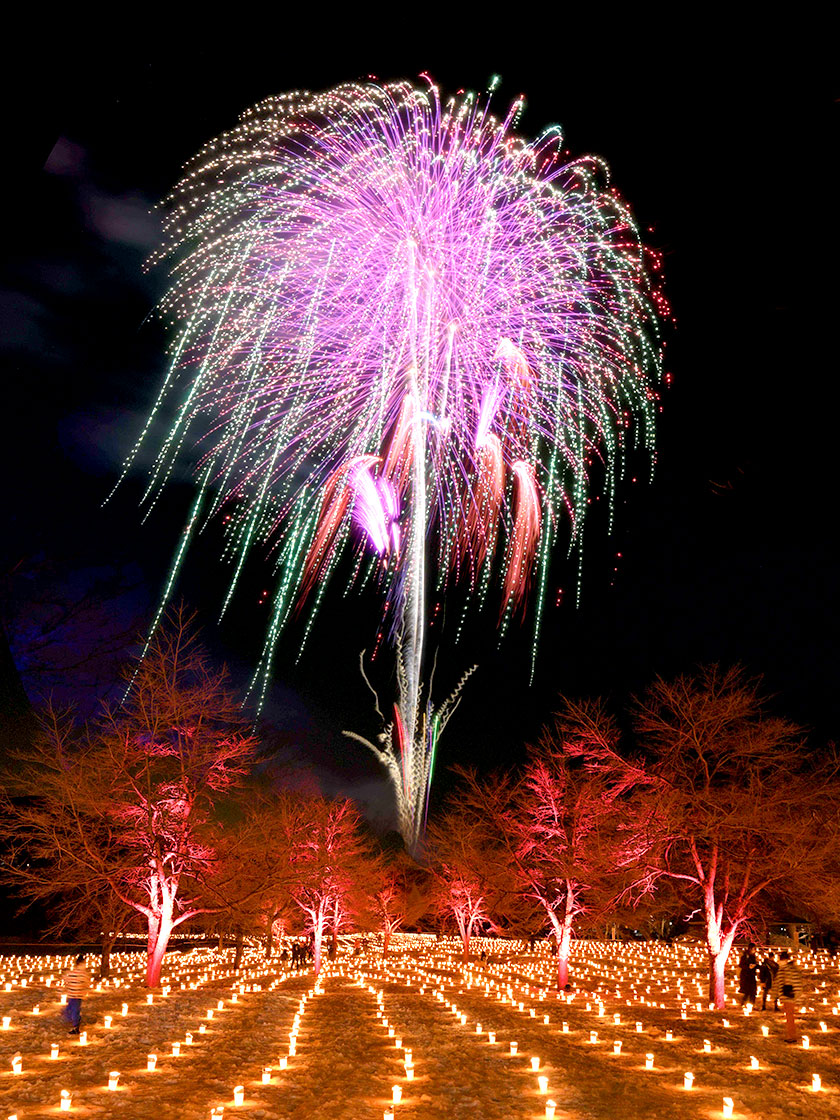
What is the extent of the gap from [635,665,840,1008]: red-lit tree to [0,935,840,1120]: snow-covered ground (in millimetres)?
2538

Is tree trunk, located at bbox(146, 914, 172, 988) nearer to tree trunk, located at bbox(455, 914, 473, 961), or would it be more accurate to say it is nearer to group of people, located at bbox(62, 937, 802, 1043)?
group of people, located at bbox(62, 937, 802, 1043)

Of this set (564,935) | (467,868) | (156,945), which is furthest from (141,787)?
(467,868)

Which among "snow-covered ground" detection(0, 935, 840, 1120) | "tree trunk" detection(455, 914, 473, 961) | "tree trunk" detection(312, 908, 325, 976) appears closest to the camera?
"snow-covered ground" detection(0, 935, 840, 1120)

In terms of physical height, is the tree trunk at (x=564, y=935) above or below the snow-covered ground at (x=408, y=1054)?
above

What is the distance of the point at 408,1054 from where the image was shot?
11203 millimetres

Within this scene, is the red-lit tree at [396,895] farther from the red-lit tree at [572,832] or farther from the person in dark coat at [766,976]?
the person in dark coat at [766,976]

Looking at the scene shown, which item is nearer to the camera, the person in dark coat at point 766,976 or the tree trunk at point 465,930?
the person in dark coat at point 766,976

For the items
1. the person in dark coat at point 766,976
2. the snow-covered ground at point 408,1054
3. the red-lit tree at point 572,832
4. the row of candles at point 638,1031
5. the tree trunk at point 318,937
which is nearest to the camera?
the snow-covered ground at point 408,1054

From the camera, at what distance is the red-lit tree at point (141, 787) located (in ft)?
61.3

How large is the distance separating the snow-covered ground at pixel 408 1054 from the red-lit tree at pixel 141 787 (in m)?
2.36

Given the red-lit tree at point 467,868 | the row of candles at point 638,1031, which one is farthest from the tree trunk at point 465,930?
the row of candles at point 638,1031

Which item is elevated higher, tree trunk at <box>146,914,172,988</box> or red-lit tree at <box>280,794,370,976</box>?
red-lit tree at <box>280,794,370,976</box>

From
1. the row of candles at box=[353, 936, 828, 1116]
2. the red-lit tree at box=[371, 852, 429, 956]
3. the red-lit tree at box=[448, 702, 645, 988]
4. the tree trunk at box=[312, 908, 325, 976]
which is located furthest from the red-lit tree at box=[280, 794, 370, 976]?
the red-lit tree at box=[371, 852, 429, 956]

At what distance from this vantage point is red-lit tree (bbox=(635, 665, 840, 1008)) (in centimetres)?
1873
